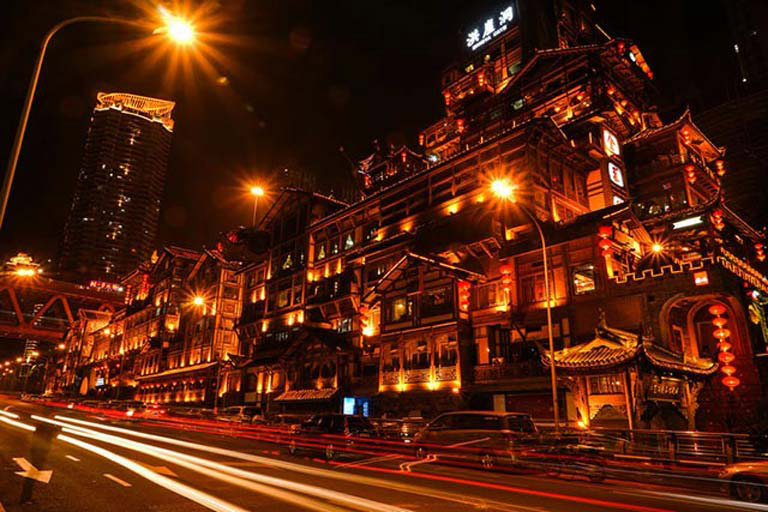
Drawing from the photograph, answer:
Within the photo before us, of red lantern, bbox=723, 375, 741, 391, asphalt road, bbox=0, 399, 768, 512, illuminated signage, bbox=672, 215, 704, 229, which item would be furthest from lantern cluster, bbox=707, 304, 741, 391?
asphalt road, bbox=0, 399, 768, 512

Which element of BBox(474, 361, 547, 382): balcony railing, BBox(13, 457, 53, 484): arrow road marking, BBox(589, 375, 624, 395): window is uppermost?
BBox(474, 361, 547, 382): balcony railing

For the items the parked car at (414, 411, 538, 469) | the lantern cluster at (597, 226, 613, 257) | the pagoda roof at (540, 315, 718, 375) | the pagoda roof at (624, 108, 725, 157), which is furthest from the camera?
the pagoda roof at (624, 108, 725, 157)

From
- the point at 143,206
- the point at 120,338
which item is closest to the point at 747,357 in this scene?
the point at 120,338

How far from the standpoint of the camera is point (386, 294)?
121 ft

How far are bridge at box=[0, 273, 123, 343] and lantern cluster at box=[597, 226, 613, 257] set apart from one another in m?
82.4

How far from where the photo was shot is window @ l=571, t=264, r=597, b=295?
2744 cm

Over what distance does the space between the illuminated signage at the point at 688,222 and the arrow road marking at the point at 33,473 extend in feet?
111

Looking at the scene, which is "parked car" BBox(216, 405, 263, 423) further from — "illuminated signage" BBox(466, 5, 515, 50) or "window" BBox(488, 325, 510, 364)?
"illuminated signage" BBox(466, 5, 515, 50)

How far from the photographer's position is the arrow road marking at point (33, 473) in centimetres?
1157

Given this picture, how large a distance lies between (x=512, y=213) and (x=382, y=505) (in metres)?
25.9

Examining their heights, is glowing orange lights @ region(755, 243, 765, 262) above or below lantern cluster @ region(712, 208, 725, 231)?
below

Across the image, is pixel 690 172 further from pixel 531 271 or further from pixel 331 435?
pixel 331 435

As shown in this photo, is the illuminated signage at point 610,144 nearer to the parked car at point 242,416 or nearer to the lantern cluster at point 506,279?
the lantern cluster at point 506,279

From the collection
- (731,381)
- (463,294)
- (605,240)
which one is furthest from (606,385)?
(463,294)
